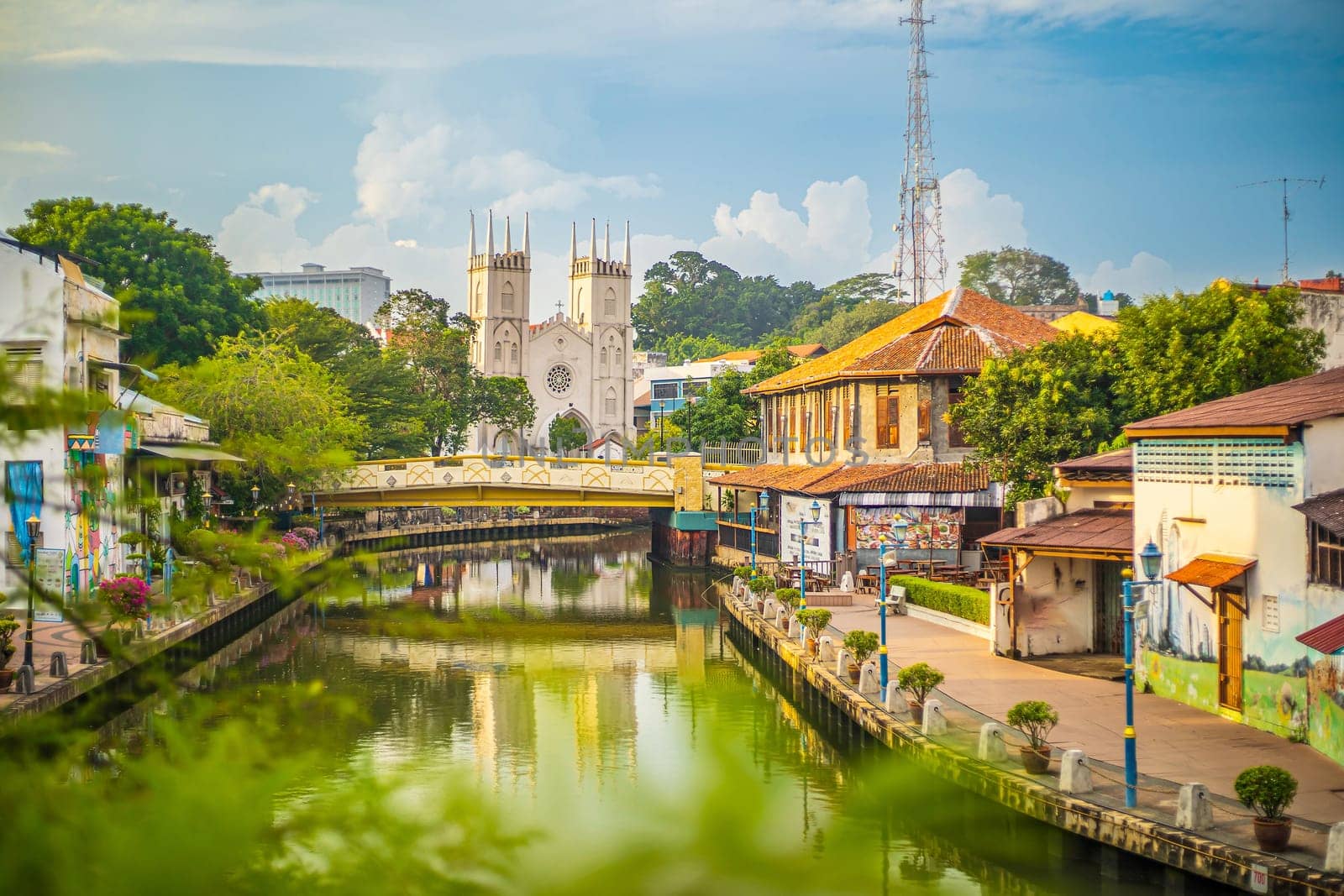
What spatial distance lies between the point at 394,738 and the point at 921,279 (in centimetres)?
5783

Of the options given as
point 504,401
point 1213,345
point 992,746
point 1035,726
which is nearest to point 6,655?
point 992,746

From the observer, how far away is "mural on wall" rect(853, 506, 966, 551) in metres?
38.5

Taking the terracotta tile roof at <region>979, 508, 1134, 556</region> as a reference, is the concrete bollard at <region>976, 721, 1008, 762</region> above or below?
below

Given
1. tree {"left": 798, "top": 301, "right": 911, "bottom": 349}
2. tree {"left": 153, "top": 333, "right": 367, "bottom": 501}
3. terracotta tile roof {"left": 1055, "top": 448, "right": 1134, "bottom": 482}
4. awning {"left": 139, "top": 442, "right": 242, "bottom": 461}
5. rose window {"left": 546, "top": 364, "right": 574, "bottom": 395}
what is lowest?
terracotta tile roof {"left": 1055, "top": 448, "right": 1134, "bottom": 482}

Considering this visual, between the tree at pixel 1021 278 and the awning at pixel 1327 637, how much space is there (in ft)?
331

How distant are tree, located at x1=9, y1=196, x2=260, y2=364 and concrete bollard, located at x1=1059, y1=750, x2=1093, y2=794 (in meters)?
43.0

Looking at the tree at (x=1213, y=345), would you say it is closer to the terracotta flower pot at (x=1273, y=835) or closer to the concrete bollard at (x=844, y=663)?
the concrete bollard at (x=844, y=663)

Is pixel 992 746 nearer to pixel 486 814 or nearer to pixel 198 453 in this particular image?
pixel 198 453

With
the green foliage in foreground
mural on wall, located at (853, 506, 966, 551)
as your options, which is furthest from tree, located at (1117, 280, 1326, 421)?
the green foliage in foreground

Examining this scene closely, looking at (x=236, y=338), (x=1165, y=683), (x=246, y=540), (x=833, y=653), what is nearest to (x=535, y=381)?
(x=236, y=338)

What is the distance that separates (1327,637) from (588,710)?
12505 mm

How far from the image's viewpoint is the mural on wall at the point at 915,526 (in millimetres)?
38531

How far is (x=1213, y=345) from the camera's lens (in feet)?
102

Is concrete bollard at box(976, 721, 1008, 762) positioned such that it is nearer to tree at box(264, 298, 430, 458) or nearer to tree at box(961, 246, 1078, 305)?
tree at box(264, 298, 430, 458)
